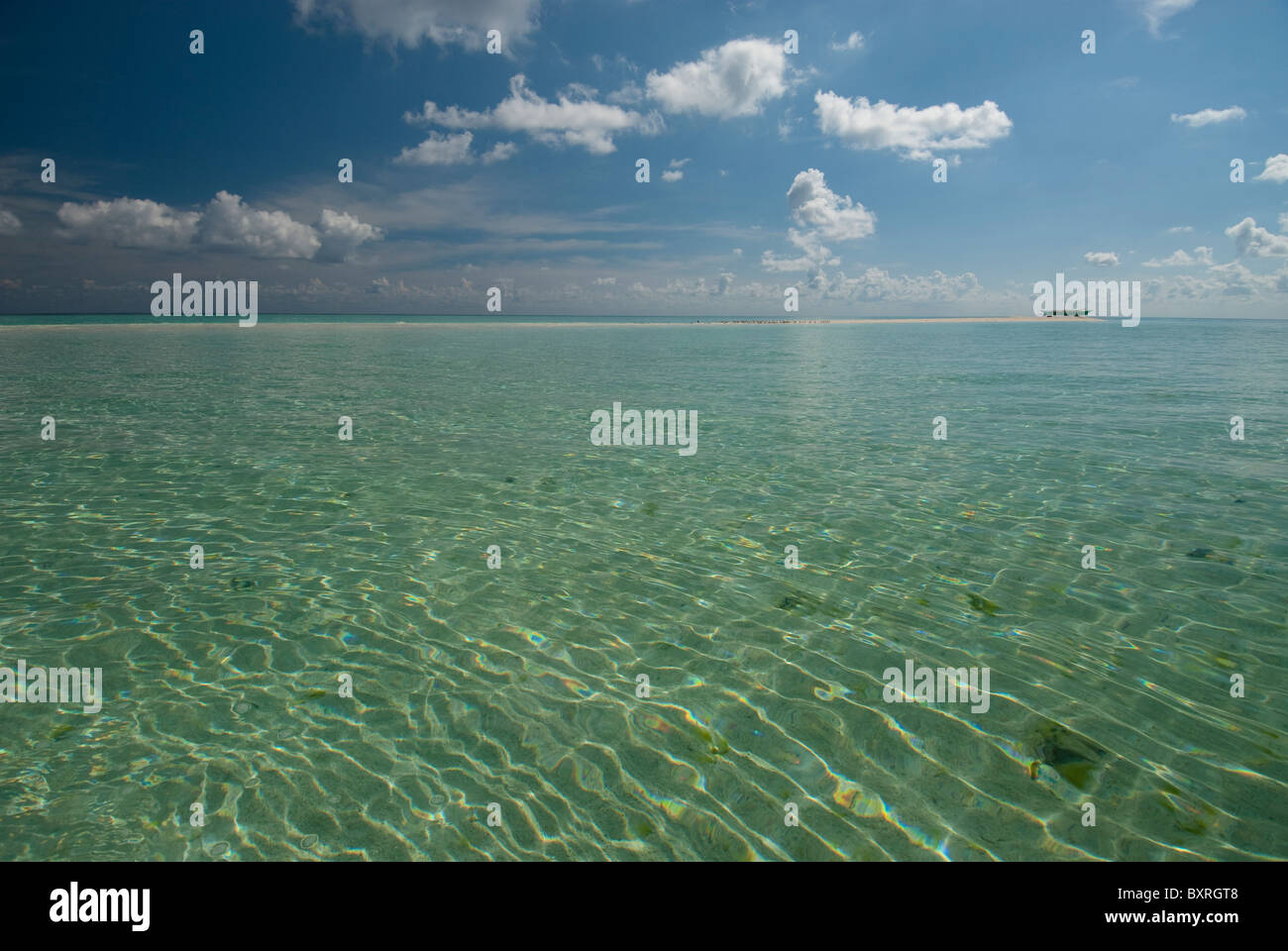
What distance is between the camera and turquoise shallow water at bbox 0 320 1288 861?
435cm

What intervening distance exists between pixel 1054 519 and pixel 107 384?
32.0 m

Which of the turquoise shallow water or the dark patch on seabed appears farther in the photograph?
the dark patch on seabed

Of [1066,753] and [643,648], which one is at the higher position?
[643,648]

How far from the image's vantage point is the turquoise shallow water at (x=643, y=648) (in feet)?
14.3

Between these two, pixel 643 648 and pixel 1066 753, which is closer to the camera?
pixel 1066 753

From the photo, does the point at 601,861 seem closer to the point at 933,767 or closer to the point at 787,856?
the point at 787,856

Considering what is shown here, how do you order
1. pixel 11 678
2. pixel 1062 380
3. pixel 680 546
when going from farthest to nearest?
pixel 1062 380, pixel 680 546, pixel 11 678

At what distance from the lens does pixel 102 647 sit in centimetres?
628

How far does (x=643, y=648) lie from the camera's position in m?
6.46

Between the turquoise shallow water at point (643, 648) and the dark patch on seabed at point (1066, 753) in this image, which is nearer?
the turquoise shallow water at point (643, 648)

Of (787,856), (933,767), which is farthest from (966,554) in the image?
(787,856)

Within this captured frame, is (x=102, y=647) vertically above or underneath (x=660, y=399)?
underneath

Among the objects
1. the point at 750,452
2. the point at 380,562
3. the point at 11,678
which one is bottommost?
the point at 11,678

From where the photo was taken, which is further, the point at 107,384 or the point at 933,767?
the point at 107,384
